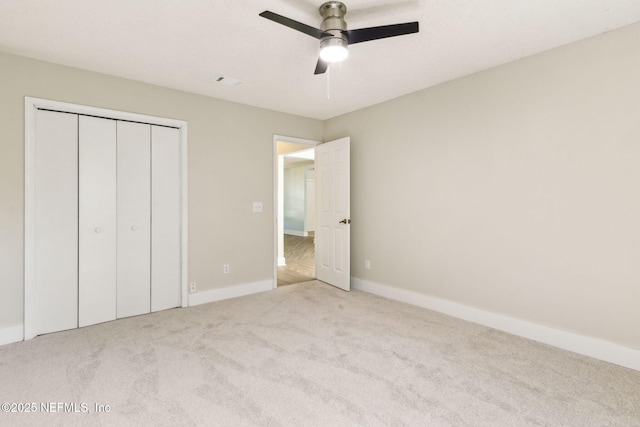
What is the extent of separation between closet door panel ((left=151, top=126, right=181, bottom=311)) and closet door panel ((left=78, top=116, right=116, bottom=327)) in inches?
15.0

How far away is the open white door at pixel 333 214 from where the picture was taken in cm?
439

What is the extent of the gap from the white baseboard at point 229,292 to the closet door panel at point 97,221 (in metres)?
0.84

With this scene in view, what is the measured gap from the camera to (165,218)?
12.0ft

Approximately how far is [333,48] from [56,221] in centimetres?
295

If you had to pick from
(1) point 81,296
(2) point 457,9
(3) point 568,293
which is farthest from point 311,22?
(1) point 81,296

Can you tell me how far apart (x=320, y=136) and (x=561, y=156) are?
3147 millimetres

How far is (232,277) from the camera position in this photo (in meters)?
4.12

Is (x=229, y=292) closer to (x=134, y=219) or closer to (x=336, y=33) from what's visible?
(x=134, y=219)

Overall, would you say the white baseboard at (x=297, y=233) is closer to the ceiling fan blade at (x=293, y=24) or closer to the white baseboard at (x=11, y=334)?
the white baseboard at (x=11, y=334)

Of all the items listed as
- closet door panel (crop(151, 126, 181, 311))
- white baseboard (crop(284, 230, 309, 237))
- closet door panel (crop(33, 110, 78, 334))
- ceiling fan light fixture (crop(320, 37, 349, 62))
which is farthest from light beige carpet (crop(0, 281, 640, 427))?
white baseboard (crop(284, 230, 309, 237))

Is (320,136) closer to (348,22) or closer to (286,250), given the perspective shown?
(348,22)

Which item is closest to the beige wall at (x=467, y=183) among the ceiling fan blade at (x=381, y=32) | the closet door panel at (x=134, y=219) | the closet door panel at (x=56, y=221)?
the closet door panel at (x=56, y=221)

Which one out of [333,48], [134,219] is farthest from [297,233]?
[333,48]

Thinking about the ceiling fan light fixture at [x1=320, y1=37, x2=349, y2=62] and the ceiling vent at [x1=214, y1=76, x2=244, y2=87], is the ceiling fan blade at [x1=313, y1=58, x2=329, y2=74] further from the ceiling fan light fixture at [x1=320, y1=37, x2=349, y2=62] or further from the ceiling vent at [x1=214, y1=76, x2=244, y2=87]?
the ceiling vent at [x1=214, y1=76, x2=244, y2=87]
